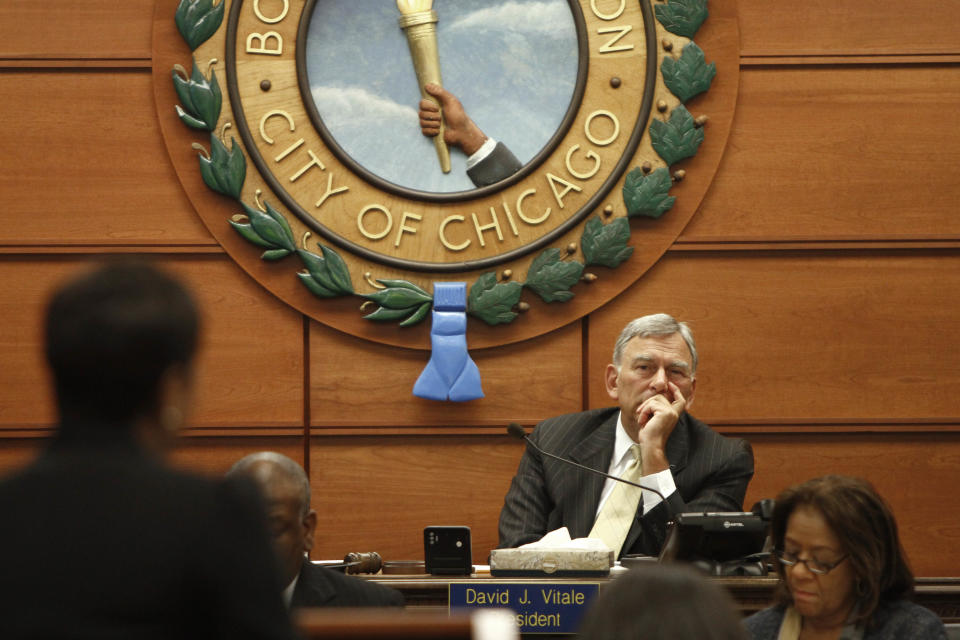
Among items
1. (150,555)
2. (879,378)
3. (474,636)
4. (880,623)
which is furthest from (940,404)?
(150,555)

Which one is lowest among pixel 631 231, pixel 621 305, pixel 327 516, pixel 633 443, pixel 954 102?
pixel 327 516

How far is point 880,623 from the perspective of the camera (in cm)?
253

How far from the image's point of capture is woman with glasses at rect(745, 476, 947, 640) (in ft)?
8.35

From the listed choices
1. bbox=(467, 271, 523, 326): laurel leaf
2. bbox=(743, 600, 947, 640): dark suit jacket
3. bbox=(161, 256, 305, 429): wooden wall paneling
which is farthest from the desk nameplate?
bbox=(161, 256, 305, 429): wooden wall paneling

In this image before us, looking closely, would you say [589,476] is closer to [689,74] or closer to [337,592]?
[337,592]

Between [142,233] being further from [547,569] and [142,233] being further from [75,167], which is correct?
[547,569]

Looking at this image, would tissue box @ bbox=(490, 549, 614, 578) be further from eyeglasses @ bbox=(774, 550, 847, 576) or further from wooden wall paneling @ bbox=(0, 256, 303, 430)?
wooden wall paneling @ bbox=(0, 256, 303, 430)

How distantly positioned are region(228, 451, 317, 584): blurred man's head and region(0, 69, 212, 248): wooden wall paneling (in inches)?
74.5

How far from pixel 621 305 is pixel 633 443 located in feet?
2.24

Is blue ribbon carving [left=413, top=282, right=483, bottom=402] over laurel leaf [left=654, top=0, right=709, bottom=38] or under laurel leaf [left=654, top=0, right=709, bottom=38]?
under

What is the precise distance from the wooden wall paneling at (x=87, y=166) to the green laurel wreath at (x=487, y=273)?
19 cm

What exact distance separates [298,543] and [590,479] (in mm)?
1332

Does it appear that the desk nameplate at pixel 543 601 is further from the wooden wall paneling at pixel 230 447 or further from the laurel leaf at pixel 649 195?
the laurel leaf at pixel 649 195

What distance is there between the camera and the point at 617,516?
11.8 feet
